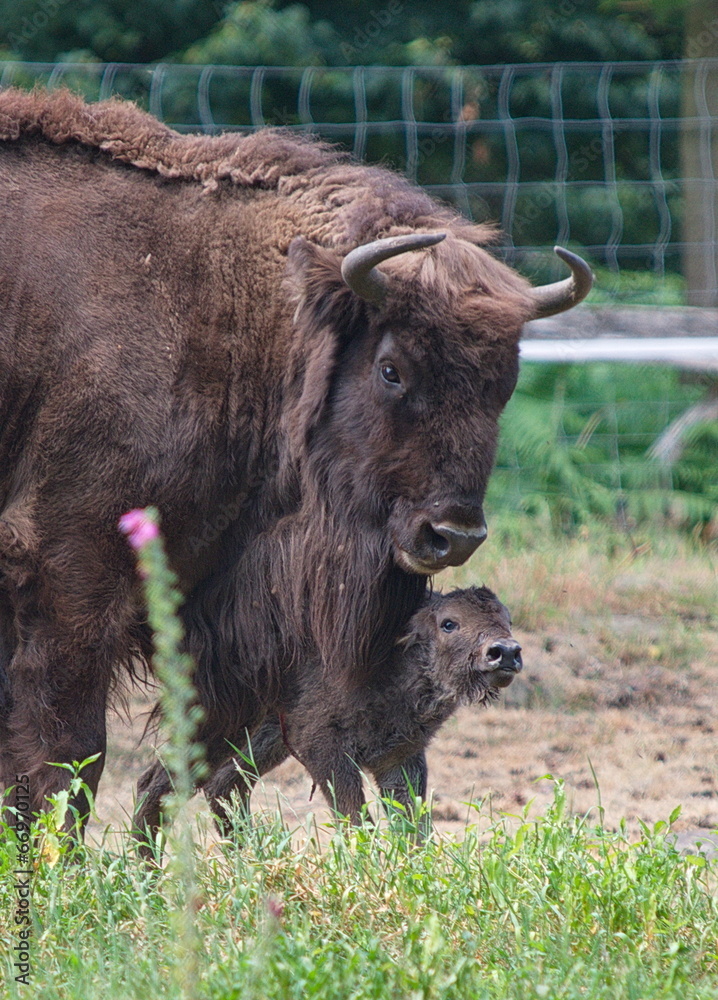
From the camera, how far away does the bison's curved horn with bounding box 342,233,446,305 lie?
366 centimetres

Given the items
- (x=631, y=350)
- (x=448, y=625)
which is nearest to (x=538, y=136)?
(x=631, y=350)

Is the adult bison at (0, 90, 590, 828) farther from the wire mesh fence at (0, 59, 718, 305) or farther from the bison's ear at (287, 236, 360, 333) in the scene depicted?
the wire mesh fence at (0, 59, 718, 305)

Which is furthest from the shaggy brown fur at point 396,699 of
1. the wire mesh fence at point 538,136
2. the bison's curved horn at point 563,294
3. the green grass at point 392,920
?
the wire mesh fence at point 538,136

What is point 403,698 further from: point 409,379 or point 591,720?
point 591,720

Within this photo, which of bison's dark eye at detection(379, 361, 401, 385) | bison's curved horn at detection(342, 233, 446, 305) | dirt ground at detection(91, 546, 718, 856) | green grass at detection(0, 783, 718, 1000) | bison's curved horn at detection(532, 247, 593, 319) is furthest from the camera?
dirt ground at detection(91, 546, 718, 856)

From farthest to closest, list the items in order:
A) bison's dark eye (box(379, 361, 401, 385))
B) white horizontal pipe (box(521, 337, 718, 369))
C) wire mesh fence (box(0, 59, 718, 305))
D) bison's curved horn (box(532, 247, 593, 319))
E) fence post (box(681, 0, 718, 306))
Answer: wire mesh fence (box(0, 59, 718, 305)) < fence post (box(681, 0, 718, 306)) < white horizontal pipe (box(521, 337, 718, 369)) < bison's curved horn (box(532, 247, 593, 319)) < bison's dark eye (box(379, 361, 401, 385))

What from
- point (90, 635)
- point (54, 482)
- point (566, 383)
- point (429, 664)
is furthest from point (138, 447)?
point (566, 383)

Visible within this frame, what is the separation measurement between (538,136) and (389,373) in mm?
6568

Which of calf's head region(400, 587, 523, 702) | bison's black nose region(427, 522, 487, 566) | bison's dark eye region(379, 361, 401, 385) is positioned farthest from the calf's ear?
bison's dark eye region(379, 361, 401, 385)

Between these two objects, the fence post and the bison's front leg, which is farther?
the fence post

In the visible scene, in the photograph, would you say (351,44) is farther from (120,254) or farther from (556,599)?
(120,254)

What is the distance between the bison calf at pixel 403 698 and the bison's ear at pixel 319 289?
1046mm

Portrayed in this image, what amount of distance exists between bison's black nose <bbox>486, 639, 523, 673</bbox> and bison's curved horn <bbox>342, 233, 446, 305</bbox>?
1201mm

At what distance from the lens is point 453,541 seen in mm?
3775
